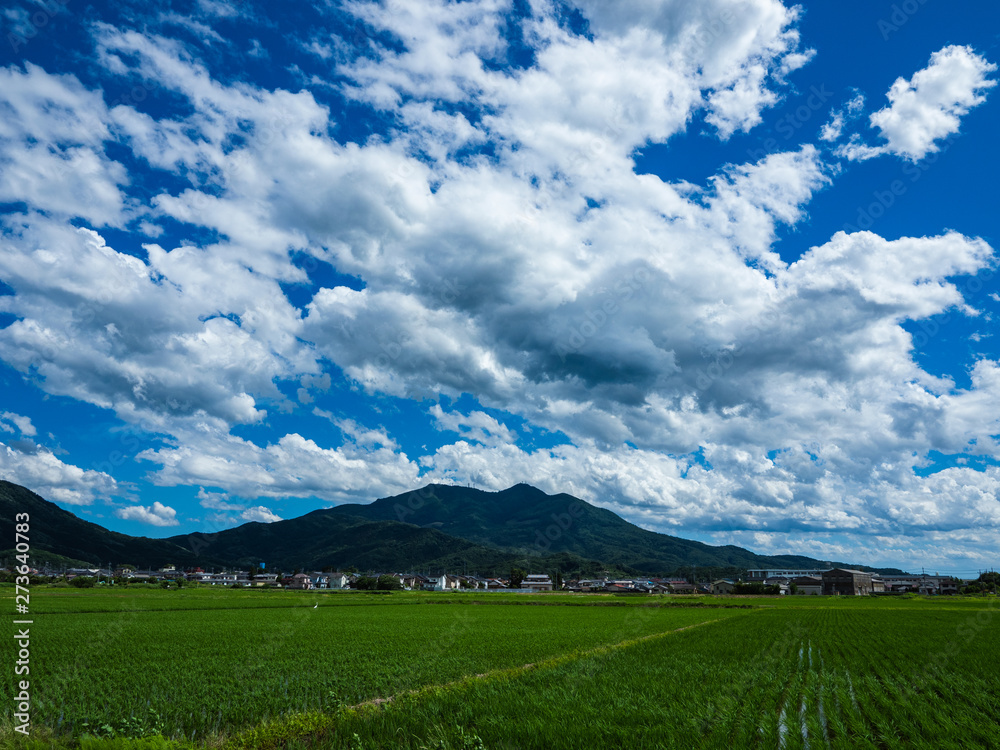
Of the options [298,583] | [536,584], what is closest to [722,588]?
[536,584]

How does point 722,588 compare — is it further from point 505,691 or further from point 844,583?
point 505,691

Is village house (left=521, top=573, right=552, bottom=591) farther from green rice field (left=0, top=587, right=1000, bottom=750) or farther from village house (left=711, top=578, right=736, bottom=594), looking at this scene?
green rice field (left=0, top=587, right=1000, bottom=750)

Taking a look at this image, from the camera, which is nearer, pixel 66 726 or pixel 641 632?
pixel 66 726

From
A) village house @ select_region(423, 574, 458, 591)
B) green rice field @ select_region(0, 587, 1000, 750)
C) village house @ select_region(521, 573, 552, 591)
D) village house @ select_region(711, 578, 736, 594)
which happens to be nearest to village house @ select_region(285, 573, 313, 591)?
village house @ select_region(423, 574, 458, 591)

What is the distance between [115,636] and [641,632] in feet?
109

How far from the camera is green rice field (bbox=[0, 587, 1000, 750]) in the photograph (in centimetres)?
1204

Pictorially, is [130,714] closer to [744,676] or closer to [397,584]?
[744,676]

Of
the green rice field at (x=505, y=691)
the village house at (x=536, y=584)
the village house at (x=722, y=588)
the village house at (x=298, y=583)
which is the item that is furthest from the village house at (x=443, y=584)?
the green rice field at (x=505, y=691)

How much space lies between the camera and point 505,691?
1609cm

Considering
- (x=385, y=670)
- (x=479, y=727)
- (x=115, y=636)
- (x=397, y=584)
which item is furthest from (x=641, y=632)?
(x=397, y=584)

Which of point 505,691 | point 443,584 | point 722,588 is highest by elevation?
point 505,691

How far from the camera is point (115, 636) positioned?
32094mm

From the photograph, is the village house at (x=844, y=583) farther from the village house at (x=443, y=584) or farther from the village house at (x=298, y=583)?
the village house at (x=298, y=583)

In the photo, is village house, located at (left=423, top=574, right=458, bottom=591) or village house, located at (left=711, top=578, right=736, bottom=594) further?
village house, located at (left=423, top=574, right=458, bottom=591)
